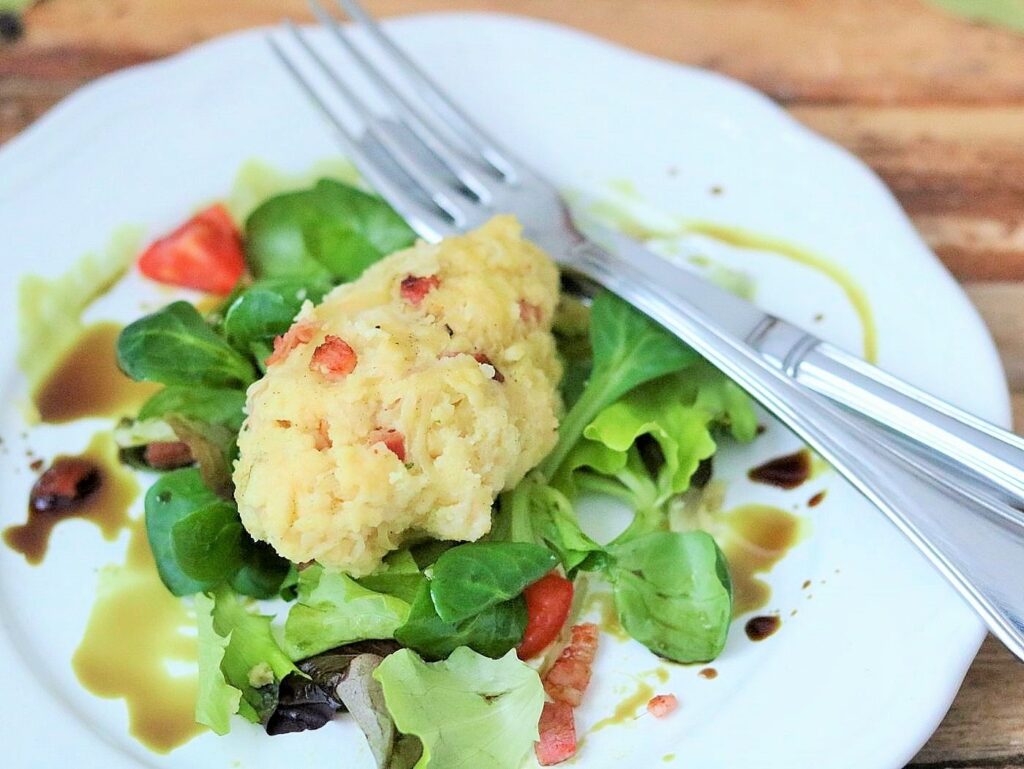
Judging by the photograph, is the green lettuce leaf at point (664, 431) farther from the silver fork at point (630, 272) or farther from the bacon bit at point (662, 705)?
the bacon bit at point (662, 705)

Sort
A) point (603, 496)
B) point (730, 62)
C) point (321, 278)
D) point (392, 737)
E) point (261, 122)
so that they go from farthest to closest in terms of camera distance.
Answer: point (730, 62), point (261, 122), point (321, 278), point (603, 496), point (392, 737)

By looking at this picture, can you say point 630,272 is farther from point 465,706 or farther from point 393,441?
point 465,706

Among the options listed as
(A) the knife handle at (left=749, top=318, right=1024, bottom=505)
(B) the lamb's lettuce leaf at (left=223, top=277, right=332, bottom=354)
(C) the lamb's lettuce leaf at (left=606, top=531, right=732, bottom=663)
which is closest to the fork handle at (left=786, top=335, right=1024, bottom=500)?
(A) the knife handle at (left=749, top=318, right=1024, bottom=505)

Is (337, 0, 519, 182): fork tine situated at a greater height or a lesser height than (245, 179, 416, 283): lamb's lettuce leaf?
greater

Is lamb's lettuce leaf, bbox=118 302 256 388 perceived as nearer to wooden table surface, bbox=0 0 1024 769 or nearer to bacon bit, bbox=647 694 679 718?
bacon bit, bbox=647 694 679 718

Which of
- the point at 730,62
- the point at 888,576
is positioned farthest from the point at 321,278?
the point at 730,62

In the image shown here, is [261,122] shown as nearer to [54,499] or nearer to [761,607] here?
[54,499]

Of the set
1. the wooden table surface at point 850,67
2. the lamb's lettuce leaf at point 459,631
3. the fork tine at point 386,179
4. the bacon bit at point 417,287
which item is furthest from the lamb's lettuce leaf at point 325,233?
the wooden table surface at point 850,67
